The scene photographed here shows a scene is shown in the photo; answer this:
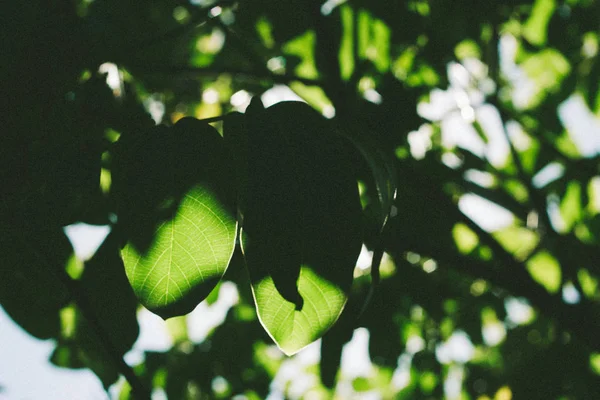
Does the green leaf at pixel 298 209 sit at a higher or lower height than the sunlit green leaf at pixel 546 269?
higher

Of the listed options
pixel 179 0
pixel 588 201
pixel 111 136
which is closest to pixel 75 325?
pixel 111 136

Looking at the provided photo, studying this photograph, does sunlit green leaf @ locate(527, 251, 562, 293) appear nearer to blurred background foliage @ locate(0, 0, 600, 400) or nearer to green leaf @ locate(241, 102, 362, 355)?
blurred background foliage @ locate(0, 0, 600, 400)

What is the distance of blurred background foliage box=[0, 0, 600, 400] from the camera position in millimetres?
820

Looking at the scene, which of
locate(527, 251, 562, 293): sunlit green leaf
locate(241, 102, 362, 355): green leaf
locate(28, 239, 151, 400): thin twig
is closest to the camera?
locate(241, 102, 362, 355): green leaf

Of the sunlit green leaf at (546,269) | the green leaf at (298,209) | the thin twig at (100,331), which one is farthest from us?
the sunlit green leaf at (546,269)

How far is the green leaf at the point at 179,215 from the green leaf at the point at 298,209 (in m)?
0.05

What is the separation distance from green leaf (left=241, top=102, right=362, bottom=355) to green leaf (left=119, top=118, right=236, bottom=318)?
0.05 m

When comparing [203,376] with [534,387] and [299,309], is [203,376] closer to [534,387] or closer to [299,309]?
[534,387]

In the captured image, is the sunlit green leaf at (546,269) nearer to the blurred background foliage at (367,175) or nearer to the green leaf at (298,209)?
the blurred background foliage at (367,175)

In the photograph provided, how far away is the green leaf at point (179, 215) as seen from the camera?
635 mm

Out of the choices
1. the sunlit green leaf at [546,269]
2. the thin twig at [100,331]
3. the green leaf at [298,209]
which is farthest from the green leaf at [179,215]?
the sunlit green leaf at [546,269]

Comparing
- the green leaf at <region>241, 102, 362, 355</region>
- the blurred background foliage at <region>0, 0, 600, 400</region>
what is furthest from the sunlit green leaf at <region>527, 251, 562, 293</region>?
the green leaf at <region>241, 102, 362, 355</region>

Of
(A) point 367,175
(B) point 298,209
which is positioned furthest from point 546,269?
(B) point 298,209

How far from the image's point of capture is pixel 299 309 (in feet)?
2.24
